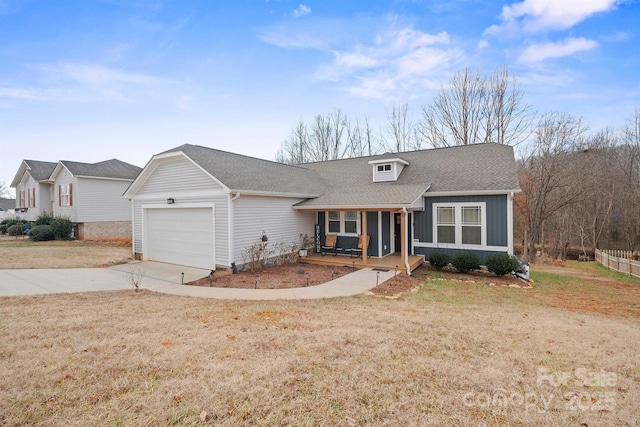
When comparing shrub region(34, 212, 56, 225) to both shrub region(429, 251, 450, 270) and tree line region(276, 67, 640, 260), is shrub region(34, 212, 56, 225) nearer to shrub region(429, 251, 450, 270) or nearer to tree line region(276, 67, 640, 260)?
shrub region(429, 251, 450, 270)

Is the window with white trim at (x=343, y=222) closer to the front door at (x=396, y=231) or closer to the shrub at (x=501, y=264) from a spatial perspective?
the front door at (x=396, y=231)

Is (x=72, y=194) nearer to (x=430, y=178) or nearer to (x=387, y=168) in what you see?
(x=387, y=168)

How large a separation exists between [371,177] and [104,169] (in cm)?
2002

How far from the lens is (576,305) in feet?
28.2

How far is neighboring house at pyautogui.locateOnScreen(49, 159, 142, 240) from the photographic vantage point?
2136cm

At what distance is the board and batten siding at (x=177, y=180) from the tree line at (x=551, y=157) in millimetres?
21793

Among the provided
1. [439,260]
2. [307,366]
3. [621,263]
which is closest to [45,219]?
[439,260]

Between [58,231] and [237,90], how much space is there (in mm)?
Result: 15963

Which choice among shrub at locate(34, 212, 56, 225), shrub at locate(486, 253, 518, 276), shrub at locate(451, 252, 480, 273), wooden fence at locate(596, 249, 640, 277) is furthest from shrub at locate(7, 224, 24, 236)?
wooden fence at locate(596, 249, 640, 277)

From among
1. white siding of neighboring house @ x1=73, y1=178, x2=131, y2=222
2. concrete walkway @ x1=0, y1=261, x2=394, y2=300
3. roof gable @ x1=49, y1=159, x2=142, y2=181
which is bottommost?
concrete walkway @ x1=0, y1=261, x2=394, y2=300

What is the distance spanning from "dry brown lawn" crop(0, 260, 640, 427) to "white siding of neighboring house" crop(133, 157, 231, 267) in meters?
4.29

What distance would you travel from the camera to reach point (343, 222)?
46.0 feet

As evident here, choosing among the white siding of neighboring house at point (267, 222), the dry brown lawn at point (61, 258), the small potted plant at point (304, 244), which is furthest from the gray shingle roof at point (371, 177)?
the dry brown lawn at point (61, 258)

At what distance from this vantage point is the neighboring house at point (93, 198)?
70.1 feet
